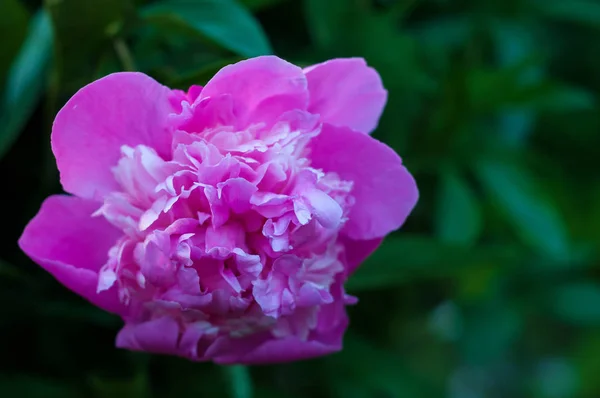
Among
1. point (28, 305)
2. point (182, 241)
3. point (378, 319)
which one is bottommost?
point (378, 319)

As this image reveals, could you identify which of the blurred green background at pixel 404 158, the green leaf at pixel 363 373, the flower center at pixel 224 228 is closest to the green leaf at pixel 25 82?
the blurred green background at pixel 404 158

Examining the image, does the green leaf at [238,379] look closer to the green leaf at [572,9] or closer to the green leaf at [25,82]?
the green leaf at [25,82]

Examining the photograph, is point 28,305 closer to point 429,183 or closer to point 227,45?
point 227,45

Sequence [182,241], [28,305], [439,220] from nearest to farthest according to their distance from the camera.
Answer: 1. [182,241]
2. [28,305]
3. [439,220]

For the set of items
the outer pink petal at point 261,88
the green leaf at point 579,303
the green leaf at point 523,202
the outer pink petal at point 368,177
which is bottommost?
the green leaf at point 579,303

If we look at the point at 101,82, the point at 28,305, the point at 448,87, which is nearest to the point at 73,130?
the point at 101,82

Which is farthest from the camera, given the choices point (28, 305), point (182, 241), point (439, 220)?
point (439, 220)

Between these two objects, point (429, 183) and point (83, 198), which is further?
point (429, 183)

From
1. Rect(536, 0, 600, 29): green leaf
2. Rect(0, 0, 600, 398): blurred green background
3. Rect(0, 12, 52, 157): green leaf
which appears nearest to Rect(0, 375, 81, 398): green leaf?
Rect(0, 0, 600, 398): blurred green background
